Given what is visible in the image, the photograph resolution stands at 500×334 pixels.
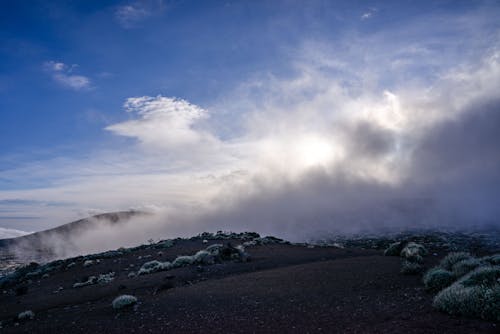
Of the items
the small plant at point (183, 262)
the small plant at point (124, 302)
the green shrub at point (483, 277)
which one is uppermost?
the green shrub at point (483, 277)

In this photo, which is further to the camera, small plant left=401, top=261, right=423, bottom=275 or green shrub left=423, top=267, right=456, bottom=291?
small plant left=401, top=261, right=423, bottom=275

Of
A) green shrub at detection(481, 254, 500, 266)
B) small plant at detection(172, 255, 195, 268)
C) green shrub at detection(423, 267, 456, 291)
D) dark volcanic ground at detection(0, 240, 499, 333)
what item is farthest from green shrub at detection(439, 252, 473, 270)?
small plant at detection(172, 255, 195, 268)

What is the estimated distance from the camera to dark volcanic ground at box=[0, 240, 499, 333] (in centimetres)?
897

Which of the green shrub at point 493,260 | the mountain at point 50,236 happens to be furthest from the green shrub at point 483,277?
the mountain at point 50,236

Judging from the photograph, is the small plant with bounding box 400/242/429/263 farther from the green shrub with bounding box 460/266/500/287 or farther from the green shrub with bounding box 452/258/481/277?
the green shrub with bounding box 460/266/500/287

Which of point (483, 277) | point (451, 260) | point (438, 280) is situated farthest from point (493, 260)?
point (483, 277)

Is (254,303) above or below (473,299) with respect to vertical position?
below

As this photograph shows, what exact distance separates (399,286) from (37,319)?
16.1 m

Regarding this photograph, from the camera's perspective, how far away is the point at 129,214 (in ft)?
456

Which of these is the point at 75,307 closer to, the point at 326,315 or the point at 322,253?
the point at 326,315

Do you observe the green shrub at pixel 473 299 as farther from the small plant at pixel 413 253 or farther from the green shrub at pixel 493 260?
the small plant at pixel 413 253

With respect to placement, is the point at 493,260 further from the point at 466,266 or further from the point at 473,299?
the point at 473,299

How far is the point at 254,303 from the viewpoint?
1220 centimetres

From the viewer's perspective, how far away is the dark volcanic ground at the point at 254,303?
897cm
